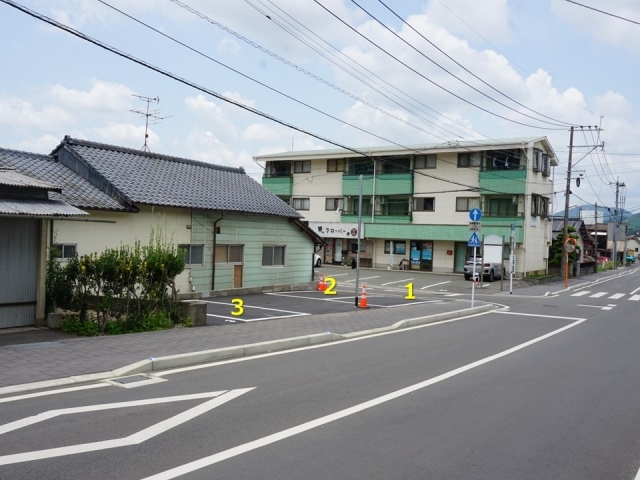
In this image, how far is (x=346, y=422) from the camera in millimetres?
6516

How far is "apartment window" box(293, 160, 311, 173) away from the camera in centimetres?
5100

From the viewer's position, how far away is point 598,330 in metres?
15.9

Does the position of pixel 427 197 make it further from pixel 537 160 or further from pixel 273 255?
pixel 273 255

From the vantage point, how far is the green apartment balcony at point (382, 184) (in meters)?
45.0

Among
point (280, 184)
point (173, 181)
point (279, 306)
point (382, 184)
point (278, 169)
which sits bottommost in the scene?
point (279, 306)

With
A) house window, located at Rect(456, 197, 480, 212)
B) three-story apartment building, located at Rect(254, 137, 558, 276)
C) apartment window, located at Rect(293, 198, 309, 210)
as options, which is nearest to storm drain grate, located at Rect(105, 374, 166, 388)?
three-story apartment building, located at Rect(254, 137, 558, 276)

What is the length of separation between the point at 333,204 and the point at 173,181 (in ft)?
93.9

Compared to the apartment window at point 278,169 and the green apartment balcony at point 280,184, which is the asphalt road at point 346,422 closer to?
the green apartment balcony at point 280,184

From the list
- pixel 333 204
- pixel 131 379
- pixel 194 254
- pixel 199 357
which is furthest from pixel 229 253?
pixel 333 204

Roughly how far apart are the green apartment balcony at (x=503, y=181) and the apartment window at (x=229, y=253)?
23.8 metres

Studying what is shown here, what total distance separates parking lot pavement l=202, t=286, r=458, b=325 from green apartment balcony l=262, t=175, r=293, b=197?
27565mm

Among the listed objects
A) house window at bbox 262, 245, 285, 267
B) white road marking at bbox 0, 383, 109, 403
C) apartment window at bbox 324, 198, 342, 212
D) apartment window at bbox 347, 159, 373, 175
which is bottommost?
white road marking at bbox 0, 383, 109, 403

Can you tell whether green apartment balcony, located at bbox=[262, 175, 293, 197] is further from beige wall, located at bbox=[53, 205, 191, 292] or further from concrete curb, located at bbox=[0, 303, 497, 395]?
concrete curb, located at bbox=[0, 303, 497, 395]

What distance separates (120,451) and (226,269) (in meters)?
17.2
